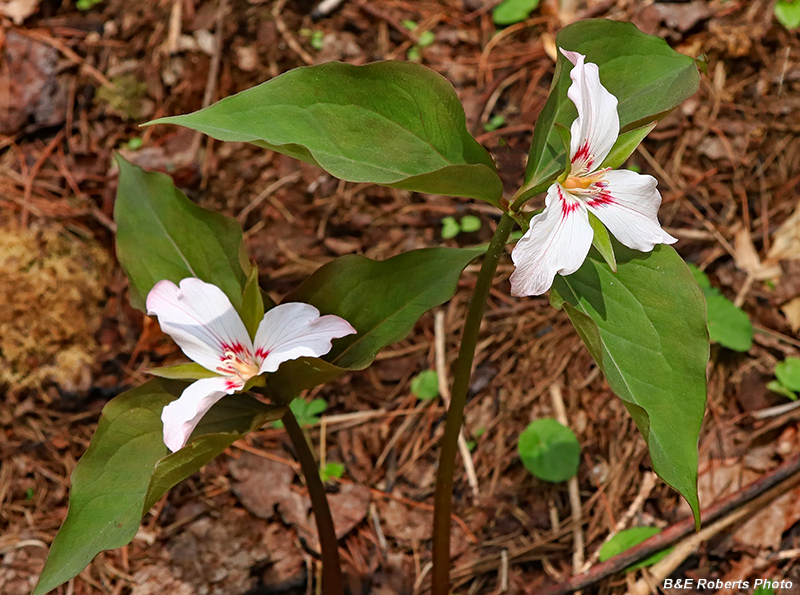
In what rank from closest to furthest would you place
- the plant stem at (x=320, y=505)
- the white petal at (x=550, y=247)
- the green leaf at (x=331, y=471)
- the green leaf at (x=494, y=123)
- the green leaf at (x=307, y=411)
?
the white petal at (x=550, y=247) < the plant stem at (x=320, y=505) < the green leaf at (x=331, y=471) < the green leaf at (x=307, y=411) < the green leaf at (x=494, y=123)

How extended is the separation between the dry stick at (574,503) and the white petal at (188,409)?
1152mm

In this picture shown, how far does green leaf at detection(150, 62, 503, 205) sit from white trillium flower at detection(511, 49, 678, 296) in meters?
0.15

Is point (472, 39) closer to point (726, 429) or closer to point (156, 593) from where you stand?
point (726, 429)

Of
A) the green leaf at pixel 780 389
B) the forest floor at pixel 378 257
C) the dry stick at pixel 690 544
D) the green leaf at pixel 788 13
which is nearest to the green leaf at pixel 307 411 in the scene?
the forest floor at pixel 378 257

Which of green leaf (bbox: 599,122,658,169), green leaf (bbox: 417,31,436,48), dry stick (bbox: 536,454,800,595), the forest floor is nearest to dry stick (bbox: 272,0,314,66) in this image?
the forest floor

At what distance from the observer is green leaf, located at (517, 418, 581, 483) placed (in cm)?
199

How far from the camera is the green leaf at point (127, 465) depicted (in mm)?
1244

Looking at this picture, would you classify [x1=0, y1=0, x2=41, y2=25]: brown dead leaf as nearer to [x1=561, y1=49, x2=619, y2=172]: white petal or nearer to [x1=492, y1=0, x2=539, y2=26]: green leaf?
[x1=492, y1=0, x2=539, y2=26]: green leaf

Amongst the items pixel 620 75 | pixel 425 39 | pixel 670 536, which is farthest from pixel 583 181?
pixel 425 39

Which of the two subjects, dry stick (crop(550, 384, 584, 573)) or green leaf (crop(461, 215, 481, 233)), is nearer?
dry stick (crop(550, 384, 584, 573))

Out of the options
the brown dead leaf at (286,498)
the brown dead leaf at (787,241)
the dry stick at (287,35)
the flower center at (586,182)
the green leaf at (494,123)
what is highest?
the flower center at (586,182)

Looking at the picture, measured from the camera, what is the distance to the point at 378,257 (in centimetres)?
248

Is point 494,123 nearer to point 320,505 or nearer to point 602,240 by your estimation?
point 602,240

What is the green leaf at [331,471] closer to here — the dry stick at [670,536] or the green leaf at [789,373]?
the dry stick at [670,536]
